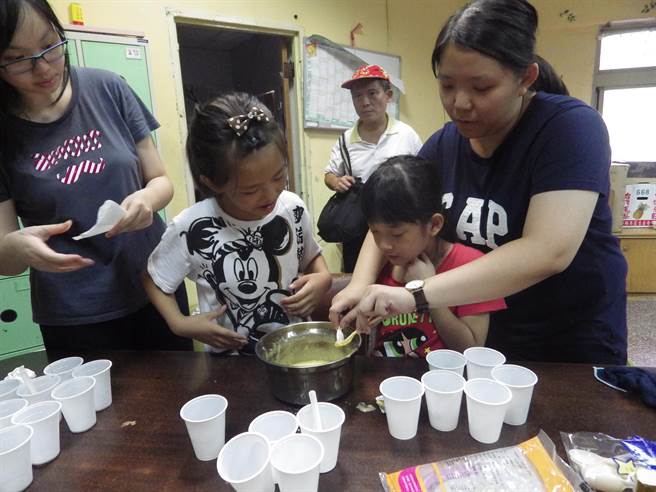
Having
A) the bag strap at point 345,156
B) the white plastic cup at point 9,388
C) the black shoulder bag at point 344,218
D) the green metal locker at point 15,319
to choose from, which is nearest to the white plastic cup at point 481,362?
the white plastic cup at point 9,388

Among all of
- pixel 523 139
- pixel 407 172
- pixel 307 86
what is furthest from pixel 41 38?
pixel 307 86

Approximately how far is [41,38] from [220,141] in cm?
52

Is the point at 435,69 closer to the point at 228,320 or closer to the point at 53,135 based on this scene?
the point at 228,320

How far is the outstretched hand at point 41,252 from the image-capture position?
3.50ft

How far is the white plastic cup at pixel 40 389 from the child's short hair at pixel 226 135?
674mm

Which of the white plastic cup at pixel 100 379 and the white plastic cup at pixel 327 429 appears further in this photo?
the white plastic cup at pixel 100 379

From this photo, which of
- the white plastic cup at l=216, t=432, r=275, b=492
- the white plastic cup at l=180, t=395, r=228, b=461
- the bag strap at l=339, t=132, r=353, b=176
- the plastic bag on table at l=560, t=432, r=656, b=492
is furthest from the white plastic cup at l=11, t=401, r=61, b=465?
the bag strap at l=339, t=132, r=353, b=176

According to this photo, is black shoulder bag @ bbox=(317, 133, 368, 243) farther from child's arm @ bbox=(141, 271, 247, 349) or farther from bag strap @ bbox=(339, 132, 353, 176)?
child's arm @ bbox=(141, 271, 247, 349)

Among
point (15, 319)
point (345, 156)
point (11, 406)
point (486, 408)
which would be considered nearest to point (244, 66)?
point (345, 156)

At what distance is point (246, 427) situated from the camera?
94 cm

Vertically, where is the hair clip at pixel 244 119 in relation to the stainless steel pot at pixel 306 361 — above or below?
above

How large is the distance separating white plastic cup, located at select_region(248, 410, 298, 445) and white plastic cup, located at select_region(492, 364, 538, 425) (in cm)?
47

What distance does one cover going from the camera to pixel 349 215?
9.38 ft

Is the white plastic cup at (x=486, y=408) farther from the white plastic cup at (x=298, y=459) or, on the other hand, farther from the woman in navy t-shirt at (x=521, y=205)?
the white plastic cup at (x=298, y=459)
